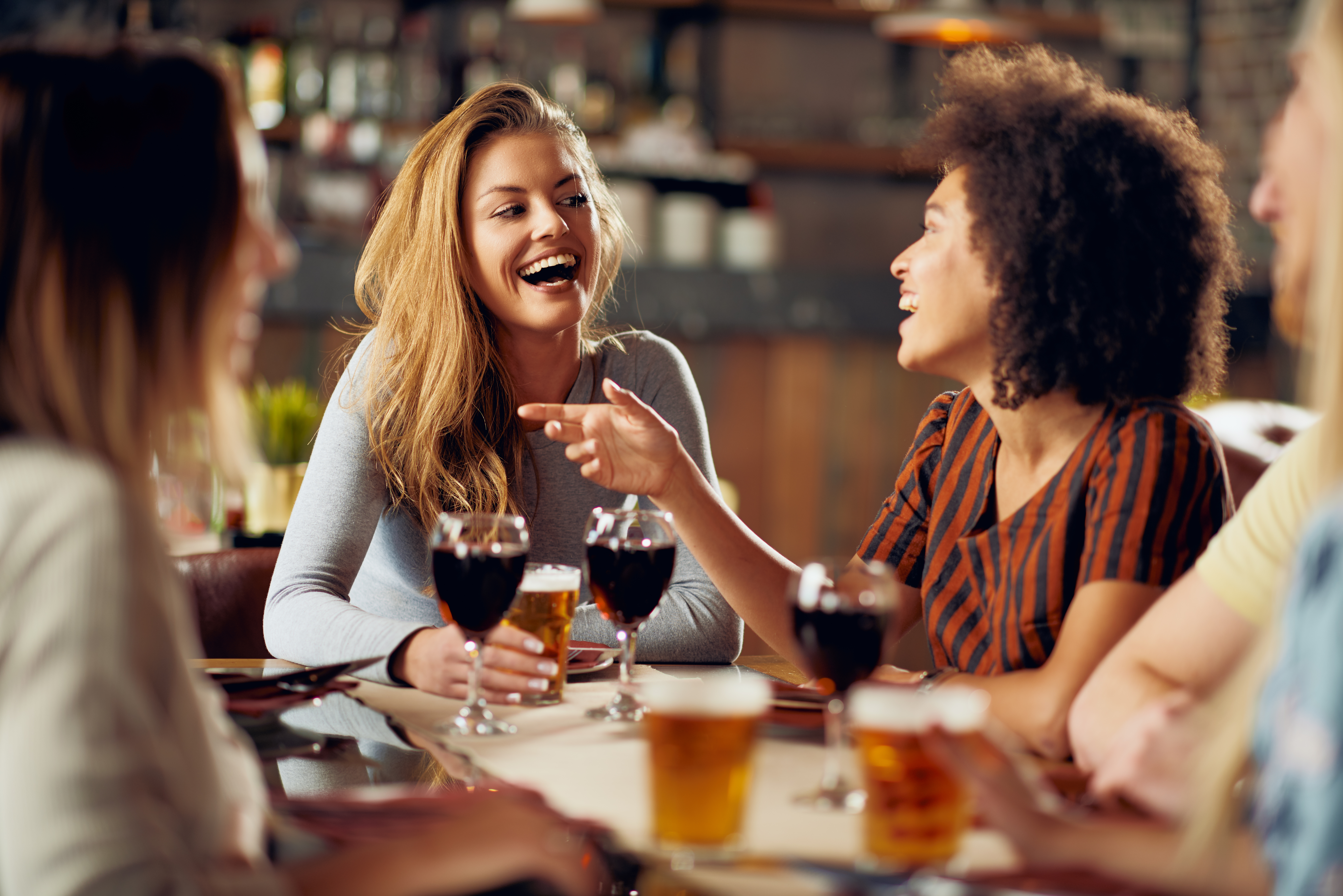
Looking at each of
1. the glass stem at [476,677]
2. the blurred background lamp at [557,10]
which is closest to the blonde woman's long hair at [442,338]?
the glass stem at [476,677]

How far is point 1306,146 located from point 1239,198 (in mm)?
4996

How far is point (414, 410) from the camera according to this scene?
1637 millimetres

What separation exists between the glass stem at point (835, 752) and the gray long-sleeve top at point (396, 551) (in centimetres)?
46

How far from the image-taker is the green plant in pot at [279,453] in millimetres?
2510

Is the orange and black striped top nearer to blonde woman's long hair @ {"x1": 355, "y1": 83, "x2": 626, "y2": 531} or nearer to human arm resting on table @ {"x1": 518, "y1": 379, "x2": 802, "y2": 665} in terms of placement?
human arm resting on table @ {"x1": 518, "y1": 379, "x2": 802, "y2": 665}

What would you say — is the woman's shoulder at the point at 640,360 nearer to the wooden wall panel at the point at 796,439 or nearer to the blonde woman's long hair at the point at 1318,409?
the blonde woman's long hair at the point at 1318,409

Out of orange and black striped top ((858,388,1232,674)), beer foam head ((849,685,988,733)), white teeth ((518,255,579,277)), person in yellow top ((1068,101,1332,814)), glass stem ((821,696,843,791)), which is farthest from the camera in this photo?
white teeth ((518,255,579,277))

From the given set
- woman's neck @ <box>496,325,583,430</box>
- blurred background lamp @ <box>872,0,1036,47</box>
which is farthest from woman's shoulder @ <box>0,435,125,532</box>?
blurred background lamp @ <box>872,0,1036,47</box>

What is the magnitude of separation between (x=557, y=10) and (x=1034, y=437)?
288 cm

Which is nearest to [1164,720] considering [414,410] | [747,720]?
[747,720]

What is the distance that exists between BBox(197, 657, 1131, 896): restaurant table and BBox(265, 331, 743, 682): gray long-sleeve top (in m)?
0.09

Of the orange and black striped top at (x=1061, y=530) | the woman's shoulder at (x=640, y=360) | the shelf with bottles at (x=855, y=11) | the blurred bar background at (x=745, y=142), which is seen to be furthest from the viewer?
the shelf with bottles at (x=855, y=11)

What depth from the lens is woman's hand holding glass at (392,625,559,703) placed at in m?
1.14

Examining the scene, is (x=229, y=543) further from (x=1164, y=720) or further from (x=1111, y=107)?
(x=1164, y=720)
